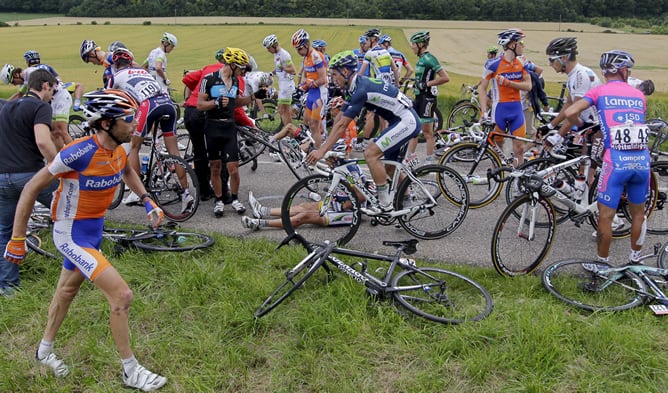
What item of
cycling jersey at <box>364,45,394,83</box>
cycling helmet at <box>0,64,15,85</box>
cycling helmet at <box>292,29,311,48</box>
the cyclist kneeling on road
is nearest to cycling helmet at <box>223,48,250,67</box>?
the cyclist kneeling on road

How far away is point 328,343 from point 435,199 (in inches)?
115

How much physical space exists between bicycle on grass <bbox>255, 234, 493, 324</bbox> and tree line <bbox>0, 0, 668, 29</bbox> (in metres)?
66.8

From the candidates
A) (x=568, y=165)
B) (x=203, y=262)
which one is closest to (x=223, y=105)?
(x=203, y=262)

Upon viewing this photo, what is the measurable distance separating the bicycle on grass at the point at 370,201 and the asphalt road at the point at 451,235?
0.62ft

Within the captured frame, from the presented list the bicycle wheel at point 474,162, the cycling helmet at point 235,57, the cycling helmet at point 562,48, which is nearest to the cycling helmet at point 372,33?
the bicycle wheel at point 474,162

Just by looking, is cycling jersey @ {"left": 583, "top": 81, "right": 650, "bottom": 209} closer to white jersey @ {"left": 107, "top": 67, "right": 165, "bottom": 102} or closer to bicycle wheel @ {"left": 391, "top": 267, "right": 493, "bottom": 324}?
bicycle wheel @ {"left": 391, "top": 267, "right": 493, "bottom": 324}

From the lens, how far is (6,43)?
144 ft

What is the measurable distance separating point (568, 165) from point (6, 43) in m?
51.0

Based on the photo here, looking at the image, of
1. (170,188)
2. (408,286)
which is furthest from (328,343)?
(170,188)

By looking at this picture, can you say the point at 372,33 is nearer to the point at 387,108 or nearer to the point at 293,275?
the point at 387,108

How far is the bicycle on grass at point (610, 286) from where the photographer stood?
4.47 metres

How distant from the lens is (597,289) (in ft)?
15.5

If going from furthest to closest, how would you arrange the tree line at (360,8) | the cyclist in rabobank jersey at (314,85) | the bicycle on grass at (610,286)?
the tree line at (360,8), the cyclist in rabobank jersey at (314,85), the bicycle on grass at (610,286)

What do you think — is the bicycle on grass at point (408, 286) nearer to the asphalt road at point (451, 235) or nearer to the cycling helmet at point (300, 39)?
the asphalt road at point (451, 235)
